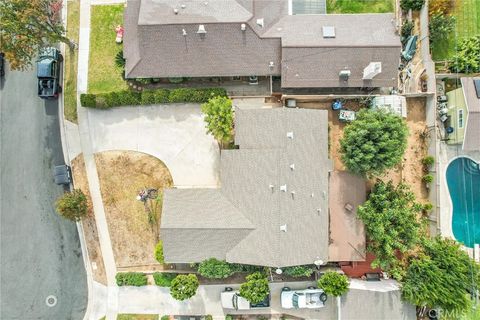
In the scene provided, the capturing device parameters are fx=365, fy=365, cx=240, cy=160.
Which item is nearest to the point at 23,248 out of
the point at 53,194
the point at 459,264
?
Result: the point at 53,194

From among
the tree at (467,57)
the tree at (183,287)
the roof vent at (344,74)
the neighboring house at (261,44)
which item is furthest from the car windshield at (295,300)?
the tree at (467,57)

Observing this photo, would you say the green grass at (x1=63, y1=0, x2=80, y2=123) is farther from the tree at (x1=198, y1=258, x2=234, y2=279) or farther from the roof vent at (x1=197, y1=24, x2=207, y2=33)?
the tree at (x1=198, y1=258, x2=234, y2=279)

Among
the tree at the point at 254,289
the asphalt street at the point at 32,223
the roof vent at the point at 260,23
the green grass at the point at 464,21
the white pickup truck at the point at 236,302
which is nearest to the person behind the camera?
the tree at the point at 254,289

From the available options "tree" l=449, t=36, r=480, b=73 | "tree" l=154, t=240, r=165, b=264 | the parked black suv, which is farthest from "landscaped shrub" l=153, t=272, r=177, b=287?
"tree" l=449, t=36, r=480, b=73

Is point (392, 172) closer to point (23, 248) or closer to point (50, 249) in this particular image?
point (50, 249)

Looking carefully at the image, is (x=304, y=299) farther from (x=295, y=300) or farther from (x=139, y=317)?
(x=139, y=317)

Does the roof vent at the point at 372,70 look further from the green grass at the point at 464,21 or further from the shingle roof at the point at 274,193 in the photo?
the green grass at the point at 464,21
